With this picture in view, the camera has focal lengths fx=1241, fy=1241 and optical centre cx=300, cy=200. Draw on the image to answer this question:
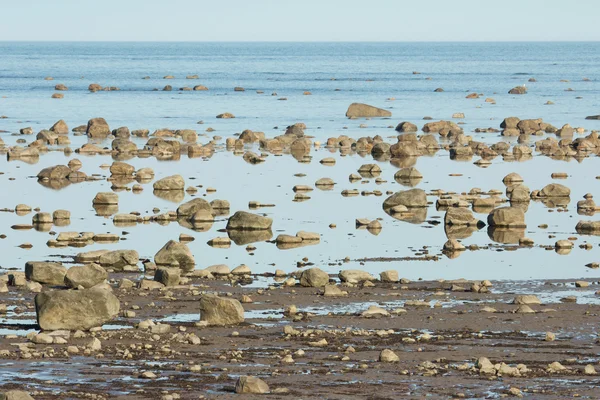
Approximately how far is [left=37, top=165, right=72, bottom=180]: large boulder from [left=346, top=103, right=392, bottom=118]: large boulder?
42.0 meters

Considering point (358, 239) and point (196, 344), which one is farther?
point (358, 239)

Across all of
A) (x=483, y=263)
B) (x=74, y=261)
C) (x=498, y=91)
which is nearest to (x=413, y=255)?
(x=483, y=263)

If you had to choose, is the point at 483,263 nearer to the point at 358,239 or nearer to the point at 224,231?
the point at 358,239

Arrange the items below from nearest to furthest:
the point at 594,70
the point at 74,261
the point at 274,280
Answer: the point at 274,280 → the point at 74,261 → the point at 594,70

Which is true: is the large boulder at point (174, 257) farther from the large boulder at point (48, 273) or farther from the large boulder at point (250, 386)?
the large boulder at point (250, 386)

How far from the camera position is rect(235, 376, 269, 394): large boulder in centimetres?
1430

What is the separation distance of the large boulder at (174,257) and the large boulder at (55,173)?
752 inches

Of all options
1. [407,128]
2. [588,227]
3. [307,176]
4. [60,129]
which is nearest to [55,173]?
[307,176]

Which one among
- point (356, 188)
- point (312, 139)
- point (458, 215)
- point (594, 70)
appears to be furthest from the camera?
point (594, 70)

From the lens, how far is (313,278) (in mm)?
21984

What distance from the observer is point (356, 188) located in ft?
130

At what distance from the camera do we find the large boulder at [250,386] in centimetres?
1430

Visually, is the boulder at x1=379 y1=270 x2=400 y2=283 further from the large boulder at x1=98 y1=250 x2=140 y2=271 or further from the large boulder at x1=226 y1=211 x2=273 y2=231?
the large boulder at x1=226 y1=211 x2=273 y2=231

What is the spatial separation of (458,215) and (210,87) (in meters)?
108
